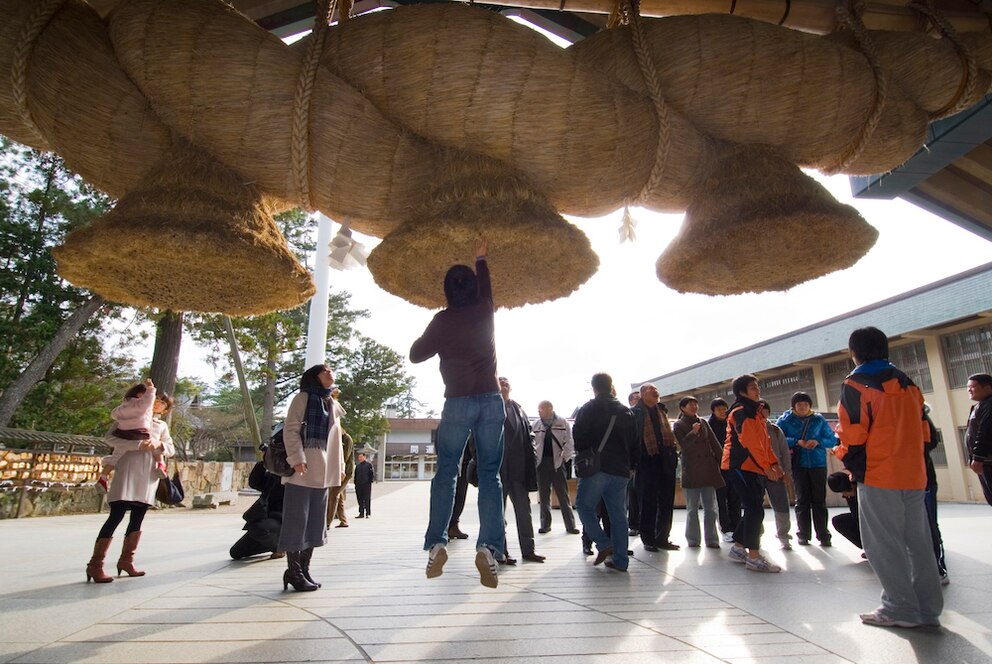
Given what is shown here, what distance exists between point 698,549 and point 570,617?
3.13 m

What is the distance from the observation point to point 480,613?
283cm

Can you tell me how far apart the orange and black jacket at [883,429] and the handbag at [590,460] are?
72.2 inches

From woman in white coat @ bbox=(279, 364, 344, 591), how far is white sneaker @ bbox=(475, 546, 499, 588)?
1.71 metres

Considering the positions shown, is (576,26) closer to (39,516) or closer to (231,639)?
(231,639)

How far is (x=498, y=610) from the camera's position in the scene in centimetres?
290

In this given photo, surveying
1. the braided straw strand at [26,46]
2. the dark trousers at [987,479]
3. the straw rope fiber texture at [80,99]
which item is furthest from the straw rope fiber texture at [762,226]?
the dark trousers at [987,479]

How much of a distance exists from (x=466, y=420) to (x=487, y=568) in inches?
23.7

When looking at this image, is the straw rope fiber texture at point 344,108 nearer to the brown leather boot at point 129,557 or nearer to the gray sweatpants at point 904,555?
the gray sweatpants at point 904,555

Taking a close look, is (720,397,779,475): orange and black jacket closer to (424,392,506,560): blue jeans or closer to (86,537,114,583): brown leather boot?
(424,392,506,560): blue jeans

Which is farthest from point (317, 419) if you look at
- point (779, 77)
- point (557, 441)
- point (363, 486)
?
point (363, 486)

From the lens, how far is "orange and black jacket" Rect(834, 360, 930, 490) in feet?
8.57

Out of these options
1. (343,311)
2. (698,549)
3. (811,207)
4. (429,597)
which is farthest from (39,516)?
(343,311)

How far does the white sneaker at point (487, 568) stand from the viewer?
87.7 inches

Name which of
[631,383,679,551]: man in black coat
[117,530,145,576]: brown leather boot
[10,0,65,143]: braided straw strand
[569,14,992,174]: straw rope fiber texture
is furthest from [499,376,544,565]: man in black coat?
[10,0,65,143]: braided straw strand
